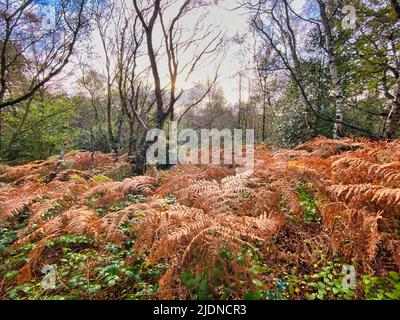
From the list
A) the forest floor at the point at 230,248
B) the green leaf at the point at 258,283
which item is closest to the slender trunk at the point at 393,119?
the forest floor at the point at 230,248

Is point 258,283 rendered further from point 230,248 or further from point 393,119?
point 393,119

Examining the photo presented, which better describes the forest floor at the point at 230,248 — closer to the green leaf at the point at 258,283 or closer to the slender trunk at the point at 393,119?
the green leaf at the point at 258,283

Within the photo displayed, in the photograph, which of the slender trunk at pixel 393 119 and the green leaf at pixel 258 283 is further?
the slender trunk at pixel 393 119

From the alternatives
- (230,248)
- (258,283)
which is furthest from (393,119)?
(230,248)

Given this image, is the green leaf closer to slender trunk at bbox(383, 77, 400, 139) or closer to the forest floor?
the forest floor

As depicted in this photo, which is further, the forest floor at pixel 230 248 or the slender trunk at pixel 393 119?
the slender trunk at pixel 393 119

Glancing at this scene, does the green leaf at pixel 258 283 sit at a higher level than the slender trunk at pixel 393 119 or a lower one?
lower

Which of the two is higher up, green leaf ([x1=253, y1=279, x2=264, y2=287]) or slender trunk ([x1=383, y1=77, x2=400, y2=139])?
slender trunk ([x1=383, y1=77, x2=400, y2=139])

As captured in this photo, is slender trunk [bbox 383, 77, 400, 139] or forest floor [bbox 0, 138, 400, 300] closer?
forest floor [bbox 0, 138, 400, 300]

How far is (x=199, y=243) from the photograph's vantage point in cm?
156

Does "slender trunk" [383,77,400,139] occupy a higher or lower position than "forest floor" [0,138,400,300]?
higher

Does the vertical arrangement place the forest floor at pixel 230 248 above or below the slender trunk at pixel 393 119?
below

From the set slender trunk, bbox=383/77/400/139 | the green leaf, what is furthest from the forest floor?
slender trunk, bbox=383/77/400/139
